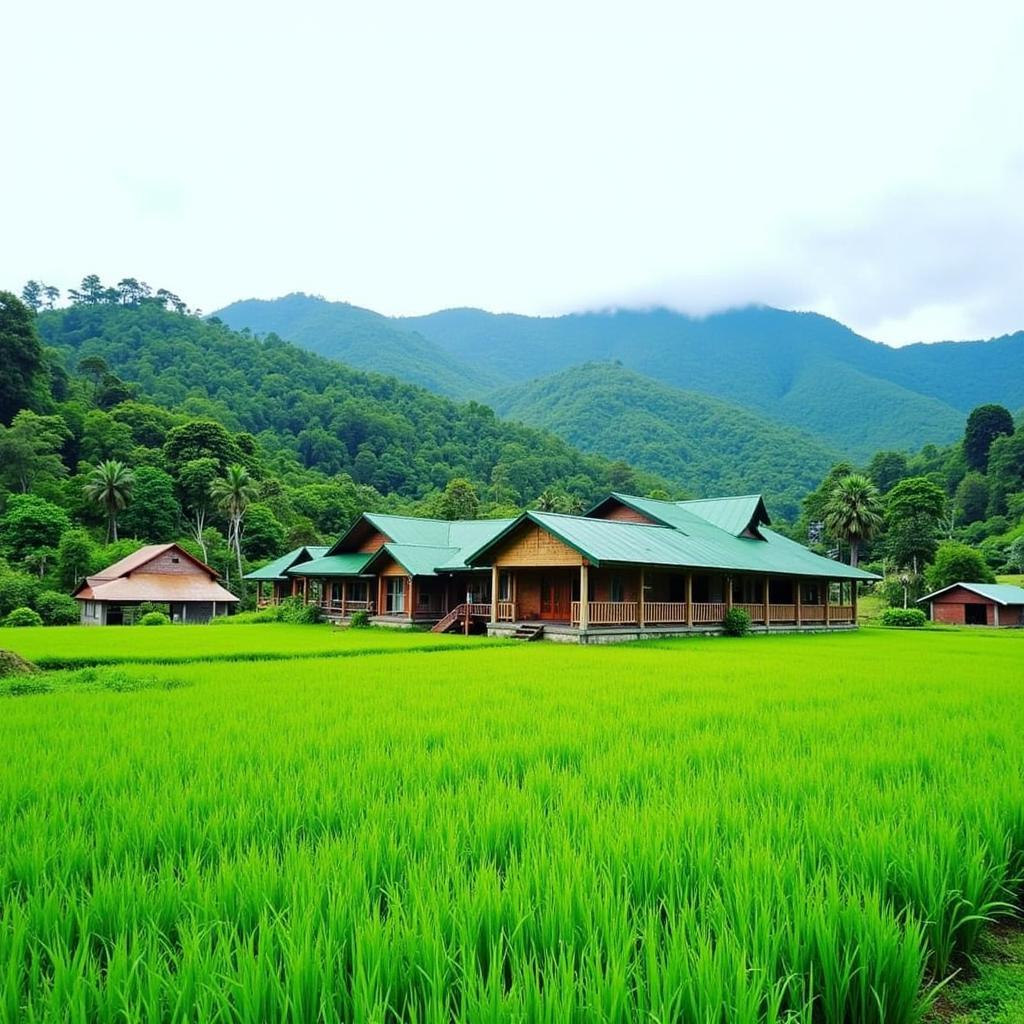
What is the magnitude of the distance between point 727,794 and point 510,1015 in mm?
3364

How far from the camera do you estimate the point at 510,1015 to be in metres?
2.47

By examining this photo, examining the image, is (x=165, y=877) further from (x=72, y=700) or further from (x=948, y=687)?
(x=948, y=687)

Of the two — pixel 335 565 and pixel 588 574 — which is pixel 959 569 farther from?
pixel 335 565

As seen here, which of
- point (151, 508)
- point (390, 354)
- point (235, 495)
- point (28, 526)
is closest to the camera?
point (28, 526)

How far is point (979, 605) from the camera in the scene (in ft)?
168

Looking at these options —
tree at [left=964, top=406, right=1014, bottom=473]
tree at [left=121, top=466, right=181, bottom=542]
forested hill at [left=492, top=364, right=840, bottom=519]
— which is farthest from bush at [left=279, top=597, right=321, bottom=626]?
tree at [left=964, top=406, right=1014, bottom=473]

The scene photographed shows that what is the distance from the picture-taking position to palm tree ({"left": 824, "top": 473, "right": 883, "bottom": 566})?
59625mm

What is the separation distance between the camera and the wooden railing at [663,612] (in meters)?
29.5

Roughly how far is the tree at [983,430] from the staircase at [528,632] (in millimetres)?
87708

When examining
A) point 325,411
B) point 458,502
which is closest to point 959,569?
point 458,502

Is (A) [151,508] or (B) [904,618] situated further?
(A) [151,508]

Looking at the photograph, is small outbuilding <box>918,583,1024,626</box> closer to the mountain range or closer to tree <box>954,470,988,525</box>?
tree <box>954,470,988,525</box>

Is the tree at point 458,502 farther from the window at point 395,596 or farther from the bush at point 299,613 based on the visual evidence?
the window at point 395,596

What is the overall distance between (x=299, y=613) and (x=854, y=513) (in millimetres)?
42342
